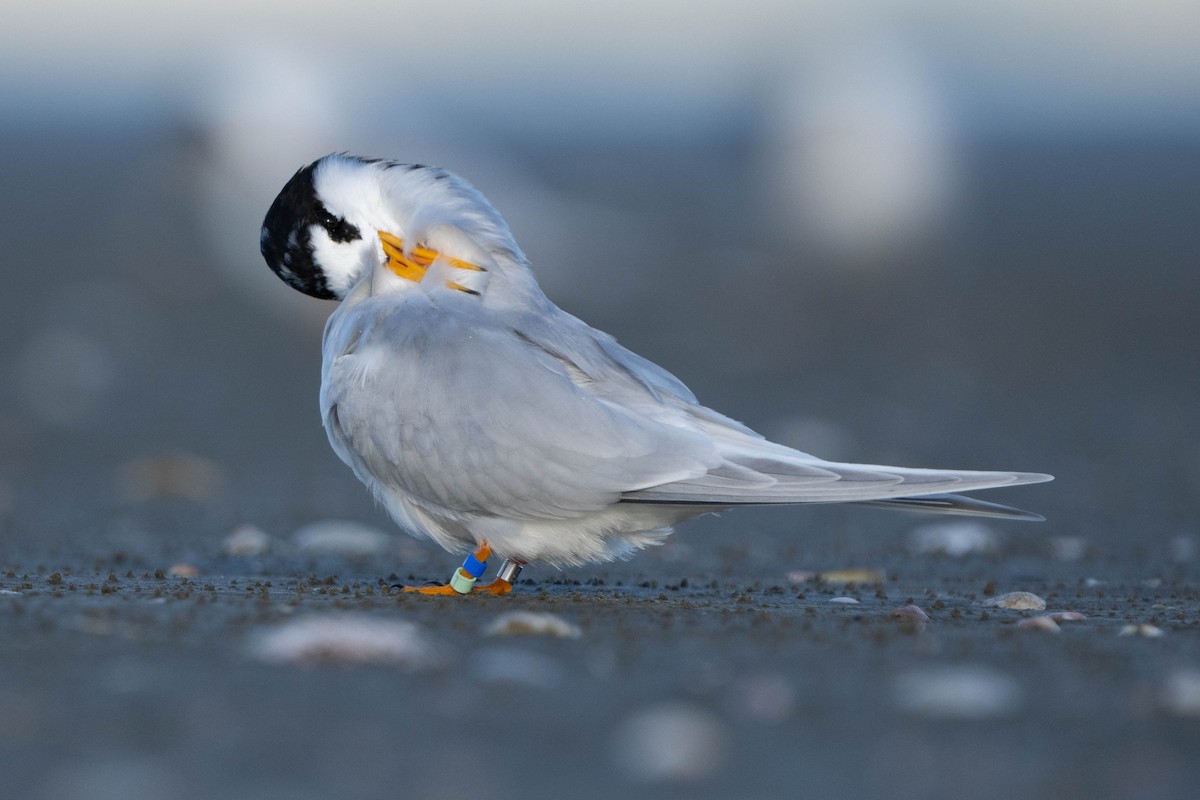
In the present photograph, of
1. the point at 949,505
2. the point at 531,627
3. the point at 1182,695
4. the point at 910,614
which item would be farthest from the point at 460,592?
the point at 1182,695

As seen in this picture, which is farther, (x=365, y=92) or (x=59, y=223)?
(x=59, y=223)

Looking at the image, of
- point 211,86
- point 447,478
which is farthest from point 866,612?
point 211,86

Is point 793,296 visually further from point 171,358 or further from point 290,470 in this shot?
point 290,470

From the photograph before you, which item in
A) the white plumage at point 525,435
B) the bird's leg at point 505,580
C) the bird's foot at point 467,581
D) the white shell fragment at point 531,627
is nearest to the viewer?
the white shell fragment at point 531,627

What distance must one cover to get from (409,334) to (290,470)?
2.83 metres

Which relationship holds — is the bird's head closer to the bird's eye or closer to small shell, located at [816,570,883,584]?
the bird's eye

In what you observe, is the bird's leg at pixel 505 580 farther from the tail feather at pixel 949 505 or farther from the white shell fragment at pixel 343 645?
the white shell fragment at pixel 343 645

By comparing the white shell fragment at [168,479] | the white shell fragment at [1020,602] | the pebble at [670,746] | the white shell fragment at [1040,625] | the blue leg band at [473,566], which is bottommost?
the pebble at [670,746]

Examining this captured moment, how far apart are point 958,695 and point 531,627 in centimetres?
79

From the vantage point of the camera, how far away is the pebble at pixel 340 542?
Result: 4.20 metres

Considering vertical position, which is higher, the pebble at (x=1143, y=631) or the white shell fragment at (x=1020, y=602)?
the white shell fragment at (x=1020, y=602)

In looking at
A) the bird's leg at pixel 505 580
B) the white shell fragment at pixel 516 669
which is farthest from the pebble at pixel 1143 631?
the bird's leg at pixel 505 580

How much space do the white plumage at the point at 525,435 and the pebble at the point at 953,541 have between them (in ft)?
4.03

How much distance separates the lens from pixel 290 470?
5.95m
